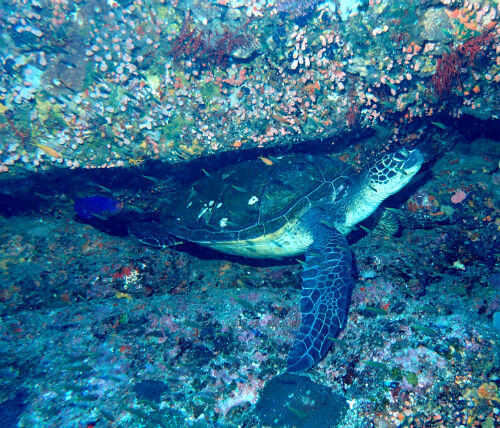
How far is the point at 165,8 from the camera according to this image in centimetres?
411

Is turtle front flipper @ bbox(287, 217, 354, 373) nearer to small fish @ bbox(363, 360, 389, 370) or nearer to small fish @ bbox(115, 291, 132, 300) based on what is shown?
small fish @ bbox(363, 360, 389, 370)

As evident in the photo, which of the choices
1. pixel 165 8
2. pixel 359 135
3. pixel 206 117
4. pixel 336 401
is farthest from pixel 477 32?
pixel 336 401

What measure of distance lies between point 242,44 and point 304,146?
7.14 ft

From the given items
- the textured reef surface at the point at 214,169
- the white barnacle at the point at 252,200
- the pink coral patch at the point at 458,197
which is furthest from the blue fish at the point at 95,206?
the pink coral patch at the point at 458,197

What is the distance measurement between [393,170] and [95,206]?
515cm

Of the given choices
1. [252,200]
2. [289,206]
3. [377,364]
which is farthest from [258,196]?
[377,364]

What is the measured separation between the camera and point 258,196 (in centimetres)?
457

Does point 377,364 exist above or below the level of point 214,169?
below

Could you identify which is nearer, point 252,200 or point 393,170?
point 393,170

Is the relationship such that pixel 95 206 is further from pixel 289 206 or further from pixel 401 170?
pixel 401 170

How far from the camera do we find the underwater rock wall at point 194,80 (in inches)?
155

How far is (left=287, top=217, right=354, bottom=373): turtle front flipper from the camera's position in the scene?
2826 mm

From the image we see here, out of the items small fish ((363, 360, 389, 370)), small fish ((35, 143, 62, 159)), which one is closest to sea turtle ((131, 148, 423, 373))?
small fish ((363, 360, 389, 370))

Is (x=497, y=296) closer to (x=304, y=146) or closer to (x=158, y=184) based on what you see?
(x=304, y=146)
